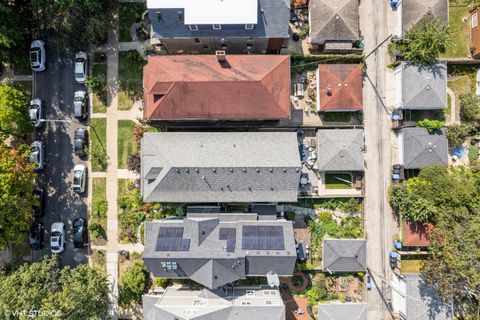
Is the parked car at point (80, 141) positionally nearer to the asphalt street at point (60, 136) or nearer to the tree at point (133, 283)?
the asphalt street at point (60, 136)

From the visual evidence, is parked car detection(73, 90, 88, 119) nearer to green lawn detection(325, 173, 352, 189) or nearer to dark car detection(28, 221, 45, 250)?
dark car detection(28, 221, 45, 250)

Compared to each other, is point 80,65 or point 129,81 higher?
point 80,65

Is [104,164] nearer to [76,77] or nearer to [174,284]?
[76,77]

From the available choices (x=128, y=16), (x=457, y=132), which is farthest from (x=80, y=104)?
(x=457, y=132)

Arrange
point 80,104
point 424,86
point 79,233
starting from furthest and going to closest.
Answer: point 79,233 < point 80,104 < point 424,86

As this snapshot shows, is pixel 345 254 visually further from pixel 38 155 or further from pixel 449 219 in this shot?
pixel 38 155

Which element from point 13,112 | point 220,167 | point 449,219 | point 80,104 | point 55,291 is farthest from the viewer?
point 80,104
